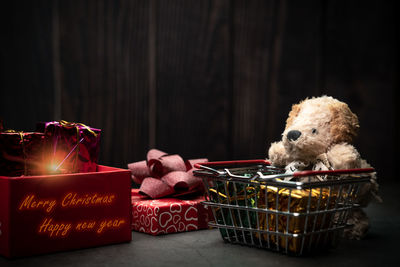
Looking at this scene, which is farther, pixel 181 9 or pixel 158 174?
pixel 181 9

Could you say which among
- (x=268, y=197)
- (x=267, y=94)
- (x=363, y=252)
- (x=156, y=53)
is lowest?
(x=363, y=252)

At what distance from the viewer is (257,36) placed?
1.64 meters

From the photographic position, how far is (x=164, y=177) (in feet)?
3.91

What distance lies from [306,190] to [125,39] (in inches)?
30.1

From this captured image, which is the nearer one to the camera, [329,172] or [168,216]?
[329,172]

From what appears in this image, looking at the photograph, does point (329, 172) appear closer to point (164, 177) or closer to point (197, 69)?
point (164, 177)

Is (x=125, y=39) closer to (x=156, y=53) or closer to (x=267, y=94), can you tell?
(x=156, y=53)

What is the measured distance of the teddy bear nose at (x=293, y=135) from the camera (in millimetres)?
1064

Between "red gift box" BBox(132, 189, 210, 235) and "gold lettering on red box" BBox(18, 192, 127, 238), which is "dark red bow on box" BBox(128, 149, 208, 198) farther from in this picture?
"gold lettering on red box" BBox(18, 192, 127, 238)

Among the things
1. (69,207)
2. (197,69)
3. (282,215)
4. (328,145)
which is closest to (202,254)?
(282,215)

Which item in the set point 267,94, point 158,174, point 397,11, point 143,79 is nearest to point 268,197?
point 158,174

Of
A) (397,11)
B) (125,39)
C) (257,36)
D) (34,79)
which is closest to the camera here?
(34,79)

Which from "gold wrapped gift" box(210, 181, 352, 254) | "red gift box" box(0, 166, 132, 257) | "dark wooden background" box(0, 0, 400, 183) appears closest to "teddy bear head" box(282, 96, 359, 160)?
"gold wrapped gift" box(210, 181, 352, 254)

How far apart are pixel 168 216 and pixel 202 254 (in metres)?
0.18
